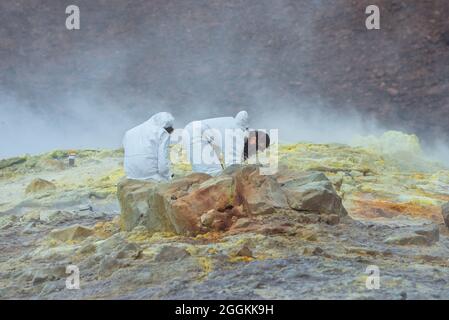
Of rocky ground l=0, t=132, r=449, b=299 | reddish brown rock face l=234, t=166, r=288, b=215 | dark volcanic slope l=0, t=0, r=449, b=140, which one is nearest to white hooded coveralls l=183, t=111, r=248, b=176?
rocky ground l=0, t=132, r=449, b=299

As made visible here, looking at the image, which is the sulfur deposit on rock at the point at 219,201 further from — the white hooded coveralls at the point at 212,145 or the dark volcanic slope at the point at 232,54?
the dark volcanic slope at the point at 232,54

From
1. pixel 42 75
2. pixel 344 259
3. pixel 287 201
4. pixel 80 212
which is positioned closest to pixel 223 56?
pixel 42 75

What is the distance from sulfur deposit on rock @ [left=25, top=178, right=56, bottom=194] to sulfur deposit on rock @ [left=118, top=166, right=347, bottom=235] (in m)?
3.40

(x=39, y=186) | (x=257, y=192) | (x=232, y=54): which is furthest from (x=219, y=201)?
(x=232, y=54)

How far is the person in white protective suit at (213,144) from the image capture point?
8859 millimetres

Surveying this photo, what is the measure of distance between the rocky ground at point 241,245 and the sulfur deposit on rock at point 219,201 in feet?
0.05

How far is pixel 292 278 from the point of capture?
547 centimetres

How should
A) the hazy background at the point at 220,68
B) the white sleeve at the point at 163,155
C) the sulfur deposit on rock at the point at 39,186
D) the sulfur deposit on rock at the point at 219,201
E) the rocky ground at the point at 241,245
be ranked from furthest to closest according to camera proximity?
the hazy background at the point at 220,68 → the sulfur deposit on rock at the point at 39,186 → the white sleeve at the point at 163,155 → the sulfur deposit on rock at the point at 219,201 → the rocky ground at the point at 241,245

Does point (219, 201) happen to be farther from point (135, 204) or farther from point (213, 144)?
point (213, 144)

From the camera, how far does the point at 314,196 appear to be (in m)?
7.18

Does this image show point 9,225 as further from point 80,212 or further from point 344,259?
point 344,259

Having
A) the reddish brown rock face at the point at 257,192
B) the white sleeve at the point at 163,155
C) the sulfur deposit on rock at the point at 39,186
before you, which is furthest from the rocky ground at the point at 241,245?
the white sleeve at the point at 163,155

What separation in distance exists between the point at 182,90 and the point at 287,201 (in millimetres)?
12694
